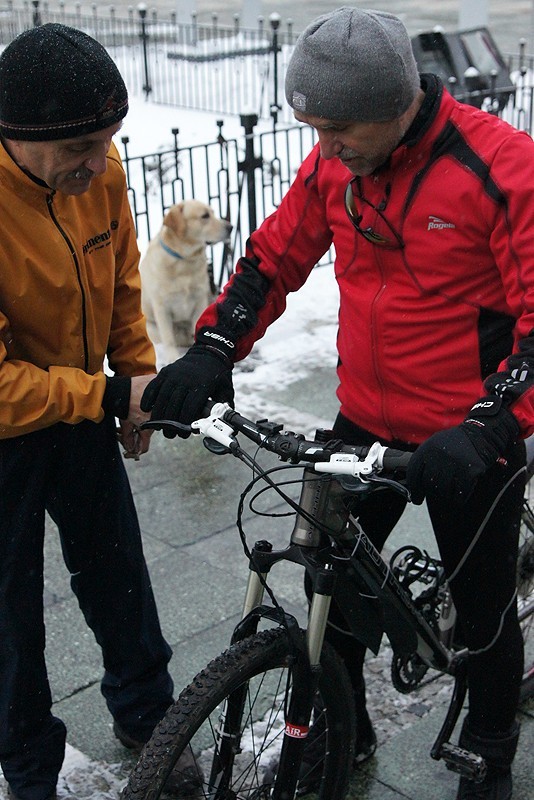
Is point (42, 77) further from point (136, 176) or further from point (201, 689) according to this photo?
point (136, 176)

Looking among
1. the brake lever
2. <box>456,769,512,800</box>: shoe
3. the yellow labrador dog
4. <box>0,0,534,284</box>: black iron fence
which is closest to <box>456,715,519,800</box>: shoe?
<box>456,769,512,800</box>: shoe

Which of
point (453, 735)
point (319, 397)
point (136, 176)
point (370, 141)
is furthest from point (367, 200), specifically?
point (136, 176)

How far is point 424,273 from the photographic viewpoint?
8.57ft

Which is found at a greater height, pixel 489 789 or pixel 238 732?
pixel 238 732

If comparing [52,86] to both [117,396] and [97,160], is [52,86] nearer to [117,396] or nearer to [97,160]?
[97,160]

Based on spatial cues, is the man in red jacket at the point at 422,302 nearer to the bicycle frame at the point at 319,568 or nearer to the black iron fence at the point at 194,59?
the bicycle frame at the point at 319,568

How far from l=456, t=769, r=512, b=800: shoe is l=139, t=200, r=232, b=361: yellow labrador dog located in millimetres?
3788

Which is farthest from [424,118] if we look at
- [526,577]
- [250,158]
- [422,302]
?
[250,158]

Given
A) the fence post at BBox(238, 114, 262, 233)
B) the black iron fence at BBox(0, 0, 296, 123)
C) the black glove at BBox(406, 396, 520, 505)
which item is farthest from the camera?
the black iron fence at BBox(0, 0, 296, 123)

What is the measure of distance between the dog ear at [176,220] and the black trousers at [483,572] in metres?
3.39

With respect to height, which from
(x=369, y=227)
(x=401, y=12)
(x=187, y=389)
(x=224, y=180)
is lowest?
(x=401, y=12)

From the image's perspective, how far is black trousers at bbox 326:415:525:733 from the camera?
266cm

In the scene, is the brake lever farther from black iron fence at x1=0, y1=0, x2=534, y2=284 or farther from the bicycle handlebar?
black iron fence at x1=0, y1=0, x2=534, y2=284

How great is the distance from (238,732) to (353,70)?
5.03ft
